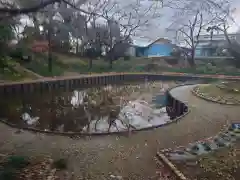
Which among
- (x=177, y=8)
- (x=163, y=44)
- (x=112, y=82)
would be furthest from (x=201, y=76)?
(x=177, y=8)

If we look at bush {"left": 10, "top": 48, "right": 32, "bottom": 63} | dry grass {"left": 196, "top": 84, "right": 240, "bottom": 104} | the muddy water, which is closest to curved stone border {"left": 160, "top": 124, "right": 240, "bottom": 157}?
the muddy water

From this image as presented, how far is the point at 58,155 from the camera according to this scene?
510 cm

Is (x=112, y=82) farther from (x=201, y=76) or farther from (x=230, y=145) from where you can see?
(x=230, y=145)

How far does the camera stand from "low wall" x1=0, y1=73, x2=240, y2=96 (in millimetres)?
15384

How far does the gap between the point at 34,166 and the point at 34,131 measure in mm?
2214

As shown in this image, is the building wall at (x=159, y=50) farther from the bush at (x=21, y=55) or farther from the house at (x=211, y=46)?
the bush at (x=21, y=55)

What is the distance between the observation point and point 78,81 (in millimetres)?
20031

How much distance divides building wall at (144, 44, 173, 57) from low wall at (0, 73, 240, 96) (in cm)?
1039

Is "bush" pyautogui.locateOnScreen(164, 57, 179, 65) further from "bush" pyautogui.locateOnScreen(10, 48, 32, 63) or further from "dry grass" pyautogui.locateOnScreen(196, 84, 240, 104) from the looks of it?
"bush" pyautogui.locateOnScreen(10, 48, 32, 63)

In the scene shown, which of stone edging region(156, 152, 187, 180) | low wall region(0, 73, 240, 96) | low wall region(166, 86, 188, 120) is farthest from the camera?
low wall region(0, 73, 240, 96)

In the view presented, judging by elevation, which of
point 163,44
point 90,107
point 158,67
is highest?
point 163,44

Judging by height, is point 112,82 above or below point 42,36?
below

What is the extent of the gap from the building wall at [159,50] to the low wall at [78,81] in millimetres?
10387

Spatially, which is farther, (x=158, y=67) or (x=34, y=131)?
(x=158, y=67)
